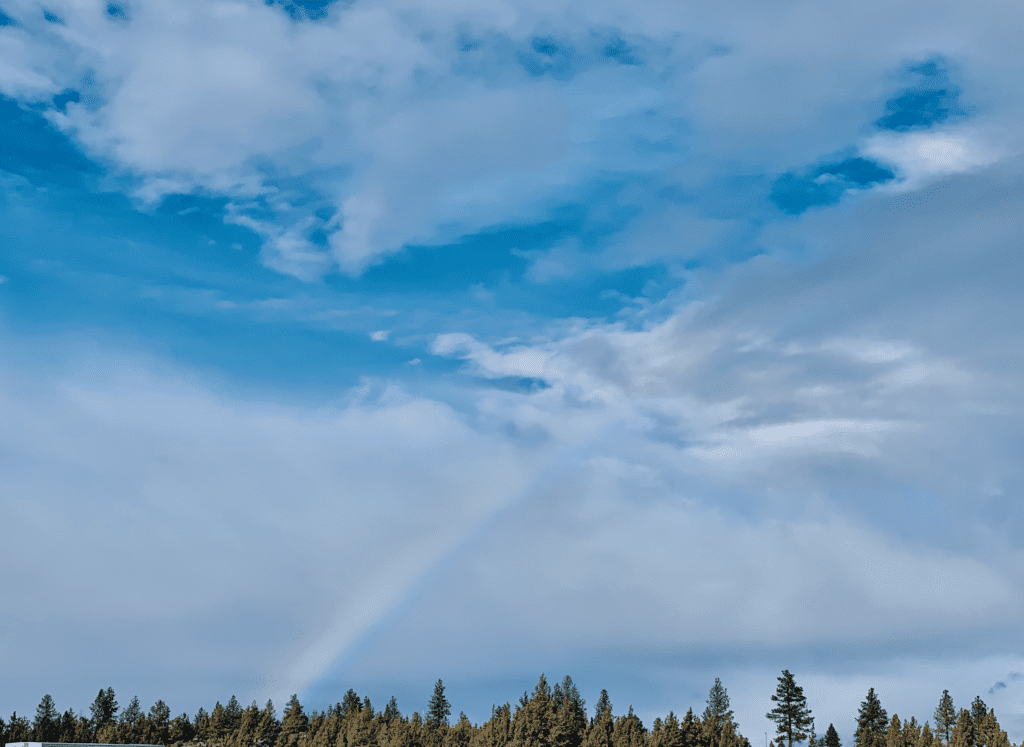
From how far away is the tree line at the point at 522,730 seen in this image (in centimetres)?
14262

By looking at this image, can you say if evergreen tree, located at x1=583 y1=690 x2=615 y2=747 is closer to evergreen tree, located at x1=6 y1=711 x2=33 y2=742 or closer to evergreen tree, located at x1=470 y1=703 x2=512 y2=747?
evergreen tree, located at x1=470 y1=703 x2=512 y2=747

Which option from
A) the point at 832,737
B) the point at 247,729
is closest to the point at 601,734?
the point at 832,737

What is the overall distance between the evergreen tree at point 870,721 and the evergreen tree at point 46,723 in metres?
142

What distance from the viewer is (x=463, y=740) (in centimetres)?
15350

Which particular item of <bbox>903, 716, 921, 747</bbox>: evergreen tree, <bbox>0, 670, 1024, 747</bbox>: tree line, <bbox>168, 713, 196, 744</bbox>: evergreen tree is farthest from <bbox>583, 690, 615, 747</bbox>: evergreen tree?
<bbox>168, 713, 196, 744</bbox>: evergreen tree

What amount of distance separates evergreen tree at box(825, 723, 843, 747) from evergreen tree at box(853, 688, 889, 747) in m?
10.3

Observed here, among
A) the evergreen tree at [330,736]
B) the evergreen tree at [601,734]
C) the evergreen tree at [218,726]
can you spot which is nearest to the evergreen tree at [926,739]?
the evergreen tree at [601,734]

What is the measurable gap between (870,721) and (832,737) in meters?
18.9

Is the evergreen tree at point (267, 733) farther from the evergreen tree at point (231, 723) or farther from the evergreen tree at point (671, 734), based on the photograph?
the evergreen tree at point (671, 734)

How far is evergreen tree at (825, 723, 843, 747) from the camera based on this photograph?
158875mm

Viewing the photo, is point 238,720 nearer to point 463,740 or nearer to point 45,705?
point 45,705

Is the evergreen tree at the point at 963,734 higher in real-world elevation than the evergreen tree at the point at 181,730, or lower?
lower

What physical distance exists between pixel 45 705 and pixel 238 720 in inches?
1536

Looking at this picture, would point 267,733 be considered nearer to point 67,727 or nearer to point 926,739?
point 67,727
